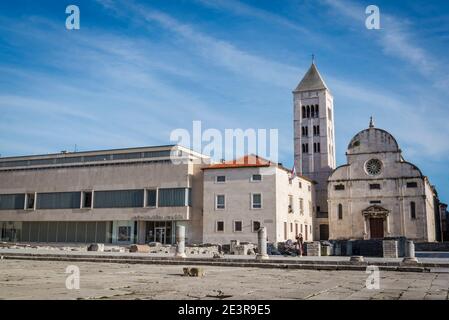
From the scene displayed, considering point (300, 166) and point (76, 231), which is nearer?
point (76, 231)

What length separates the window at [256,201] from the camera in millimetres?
48188

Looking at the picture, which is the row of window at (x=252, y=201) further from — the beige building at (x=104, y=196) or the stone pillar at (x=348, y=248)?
the stone pillar at (x=348, y=248)

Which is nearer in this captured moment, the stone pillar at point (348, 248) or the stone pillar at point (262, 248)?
the stone pillar at point (262, 248)

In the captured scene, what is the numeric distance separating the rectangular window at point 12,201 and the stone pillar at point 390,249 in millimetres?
45291

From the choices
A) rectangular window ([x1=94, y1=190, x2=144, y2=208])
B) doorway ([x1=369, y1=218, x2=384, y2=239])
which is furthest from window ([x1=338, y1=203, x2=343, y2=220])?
rectangular window ([x1=94, y1=190, x2=144, y2=208])

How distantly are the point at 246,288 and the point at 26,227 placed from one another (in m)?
53.0

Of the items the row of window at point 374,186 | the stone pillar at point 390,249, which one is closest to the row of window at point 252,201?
the row of window at point 374,186

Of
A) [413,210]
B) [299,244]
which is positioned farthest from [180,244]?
[413,210]

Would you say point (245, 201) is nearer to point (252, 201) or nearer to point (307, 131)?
point (252, 201)

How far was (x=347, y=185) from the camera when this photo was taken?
59594mm

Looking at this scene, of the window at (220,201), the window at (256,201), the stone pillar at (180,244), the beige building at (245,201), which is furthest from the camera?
the window at (220,201)
